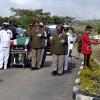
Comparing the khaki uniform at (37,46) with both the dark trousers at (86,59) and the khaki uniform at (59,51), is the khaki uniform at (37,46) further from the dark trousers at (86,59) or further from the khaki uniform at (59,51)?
the dark trousers at (86,59)

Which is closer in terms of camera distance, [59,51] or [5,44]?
[59,51]

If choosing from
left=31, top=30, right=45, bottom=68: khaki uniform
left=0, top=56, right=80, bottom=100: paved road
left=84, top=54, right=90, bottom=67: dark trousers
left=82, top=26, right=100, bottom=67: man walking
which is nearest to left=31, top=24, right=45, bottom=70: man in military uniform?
left=31, top=30, right=45, bottom=68: khaki uniform

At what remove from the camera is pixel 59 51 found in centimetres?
1758

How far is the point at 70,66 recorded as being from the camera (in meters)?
21.4

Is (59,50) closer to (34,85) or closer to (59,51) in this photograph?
(59,51)

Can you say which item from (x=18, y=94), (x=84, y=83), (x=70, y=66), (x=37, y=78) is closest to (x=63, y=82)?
(x=37, y=78)

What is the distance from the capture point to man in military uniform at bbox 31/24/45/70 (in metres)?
19.3

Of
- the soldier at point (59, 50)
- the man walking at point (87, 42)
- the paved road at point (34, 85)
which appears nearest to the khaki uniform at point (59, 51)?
the soldier at point (59, 50)

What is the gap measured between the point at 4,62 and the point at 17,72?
150 centimetres

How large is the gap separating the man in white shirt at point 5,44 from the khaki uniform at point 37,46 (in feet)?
3.47

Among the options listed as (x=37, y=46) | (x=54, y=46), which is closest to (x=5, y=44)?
(x=37, y=46)

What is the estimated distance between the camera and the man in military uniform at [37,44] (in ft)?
63.4

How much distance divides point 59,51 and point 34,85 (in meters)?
3.04

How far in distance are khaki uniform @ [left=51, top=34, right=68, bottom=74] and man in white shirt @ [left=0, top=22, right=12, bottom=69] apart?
267 centimetres
